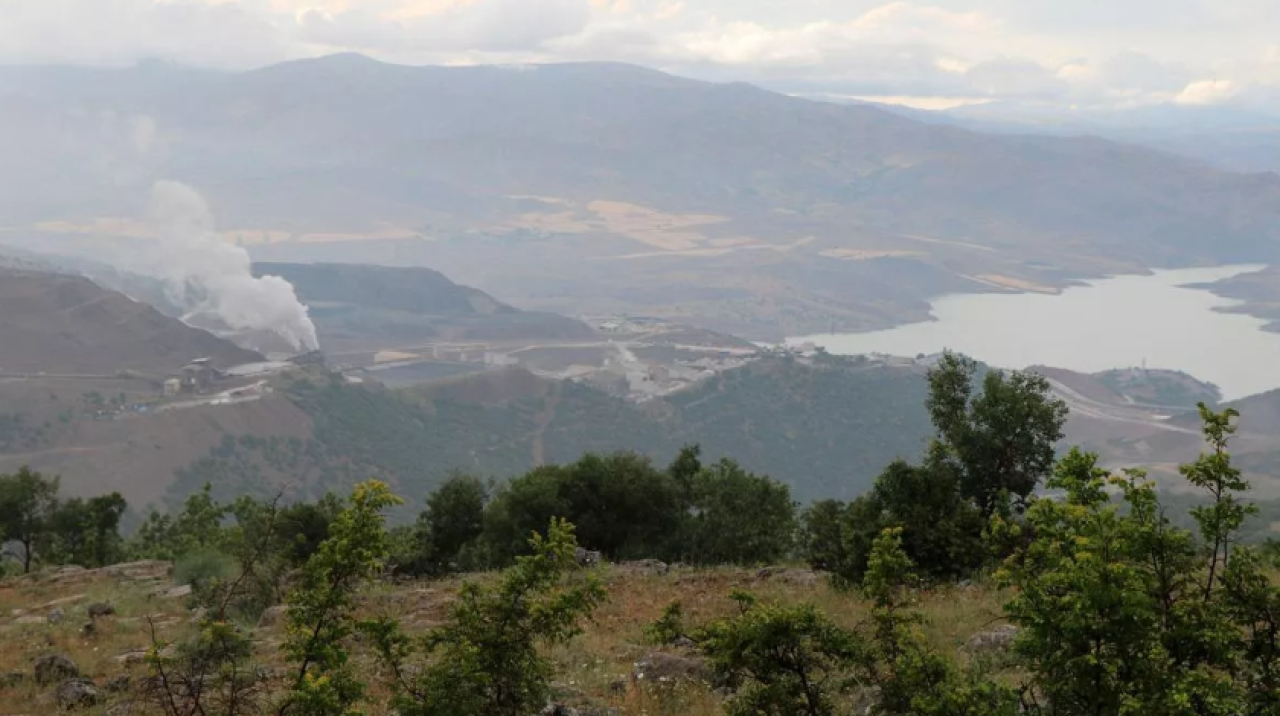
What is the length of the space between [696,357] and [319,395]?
80.0 m

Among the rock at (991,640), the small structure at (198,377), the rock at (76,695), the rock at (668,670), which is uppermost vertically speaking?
the rock at (991,640)

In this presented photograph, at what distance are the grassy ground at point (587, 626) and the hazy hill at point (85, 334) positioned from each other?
135 meters

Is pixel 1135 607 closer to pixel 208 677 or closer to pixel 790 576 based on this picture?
pixel 208 677

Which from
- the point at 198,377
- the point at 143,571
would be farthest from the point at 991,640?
the point at 198,377

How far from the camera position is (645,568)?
968 inches

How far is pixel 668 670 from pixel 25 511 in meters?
34.9

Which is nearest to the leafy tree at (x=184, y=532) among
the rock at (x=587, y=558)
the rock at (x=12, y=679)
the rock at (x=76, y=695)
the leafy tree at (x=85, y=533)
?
the leafy tree at (x=85, y=533)

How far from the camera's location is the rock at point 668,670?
13180 mm

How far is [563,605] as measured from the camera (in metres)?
9.09

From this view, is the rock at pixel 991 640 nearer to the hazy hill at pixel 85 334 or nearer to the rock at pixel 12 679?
the rock at pixel 12 679

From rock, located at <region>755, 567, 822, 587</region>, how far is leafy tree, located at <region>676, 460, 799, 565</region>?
239 inches

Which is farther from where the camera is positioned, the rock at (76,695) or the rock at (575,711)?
the rock at (76,695)

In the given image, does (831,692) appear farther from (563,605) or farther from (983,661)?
(563,605)

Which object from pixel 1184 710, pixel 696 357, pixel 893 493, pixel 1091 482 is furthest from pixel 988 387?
pixel 696 357
